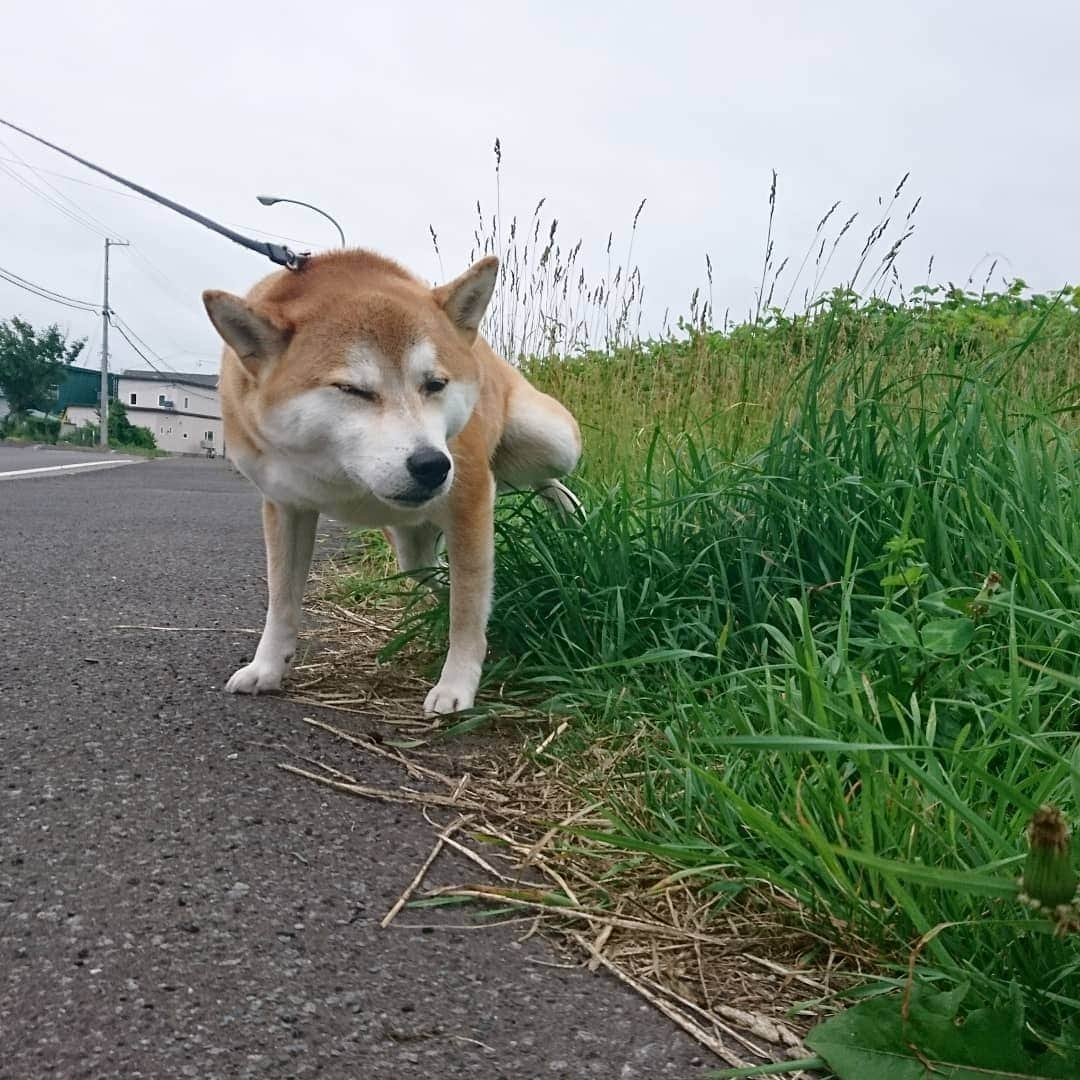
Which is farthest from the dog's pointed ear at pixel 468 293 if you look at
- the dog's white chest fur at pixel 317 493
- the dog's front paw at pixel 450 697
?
Answer: the dog's front paw at pixel 450 697

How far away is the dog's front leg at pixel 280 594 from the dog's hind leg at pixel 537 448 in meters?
0.82

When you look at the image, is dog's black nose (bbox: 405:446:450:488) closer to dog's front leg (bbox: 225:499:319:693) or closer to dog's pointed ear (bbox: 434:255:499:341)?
dog's pointed ear (bbox: 434:255:499:341)

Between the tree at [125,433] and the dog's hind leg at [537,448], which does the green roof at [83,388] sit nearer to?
the tree at [125,433]

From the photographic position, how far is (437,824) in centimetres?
198

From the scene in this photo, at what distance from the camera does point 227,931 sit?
1.48 m

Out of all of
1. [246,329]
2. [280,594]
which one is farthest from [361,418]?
[280,594]

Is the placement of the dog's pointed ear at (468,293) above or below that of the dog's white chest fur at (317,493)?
above

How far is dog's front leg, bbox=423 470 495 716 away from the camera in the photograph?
2721 millimetres

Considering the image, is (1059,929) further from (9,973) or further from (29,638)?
(29,638)

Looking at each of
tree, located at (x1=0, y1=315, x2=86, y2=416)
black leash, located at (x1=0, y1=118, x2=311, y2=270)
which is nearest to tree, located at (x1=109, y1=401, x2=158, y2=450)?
tree, located at (x1=0, y1=315, x2=86, y2=416)

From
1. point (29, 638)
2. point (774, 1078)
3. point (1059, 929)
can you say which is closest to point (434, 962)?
point (774, 1078)

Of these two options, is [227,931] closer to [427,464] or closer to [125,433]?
[427,464]

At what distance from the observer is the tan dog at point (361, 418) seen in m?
2.46

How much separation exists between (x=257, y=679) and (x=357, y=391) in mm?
794
